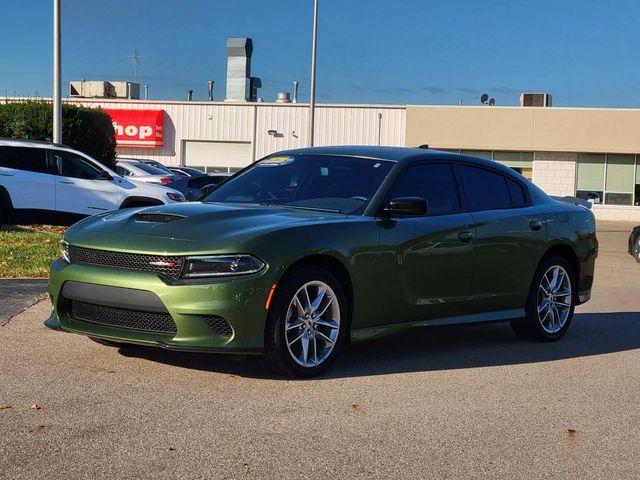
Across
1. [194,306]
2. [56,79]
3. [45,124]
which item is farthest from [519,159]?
[194,306]

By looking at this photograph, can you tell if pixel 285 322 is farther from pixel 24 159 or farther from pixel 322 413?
pixel 24 159

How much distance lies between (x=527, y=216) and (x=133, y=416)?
416cm

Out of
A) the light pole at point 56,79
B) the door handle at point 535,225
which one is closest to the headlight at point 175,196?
the light pole at point 56,79

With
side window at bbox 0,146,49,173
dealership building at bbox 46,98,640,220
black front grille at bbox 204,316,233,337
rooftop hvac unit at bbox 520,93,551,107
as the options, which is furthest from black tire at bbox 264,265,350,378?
rooftop hvac unit at bbox 520,93,551,107

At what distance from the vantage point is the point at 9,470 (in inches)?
167

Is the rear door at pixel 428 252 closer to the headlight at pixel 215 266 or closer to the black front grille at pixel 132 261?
the headlight at pixel 215 266

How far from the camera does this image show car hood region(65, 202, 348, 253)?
5.89 meters

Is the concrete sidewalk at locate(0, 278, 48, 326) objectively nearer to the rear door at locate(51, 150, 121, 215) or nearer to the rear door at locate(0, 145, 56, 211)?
the rear door at locate(0, 145, 56, 211)

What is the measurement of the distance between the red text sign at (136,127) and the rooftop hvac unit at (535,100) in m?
16.5

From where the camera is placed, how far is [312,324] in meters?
6.21

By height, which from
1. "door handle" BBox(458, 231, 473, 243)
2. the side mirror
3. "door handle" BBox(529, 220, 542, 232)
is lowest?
"door handle" BBox(458, 231, 473, 243)

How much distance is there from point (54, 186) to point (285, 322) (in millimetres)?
11291

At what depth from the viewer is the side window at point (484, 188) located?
7.79 metres

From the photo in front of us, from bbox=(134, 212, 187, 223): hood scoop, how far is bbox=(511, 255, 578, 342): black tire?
130 inches
